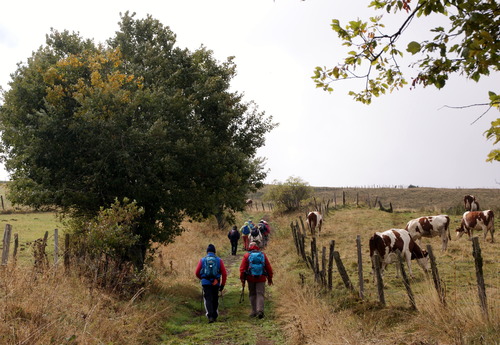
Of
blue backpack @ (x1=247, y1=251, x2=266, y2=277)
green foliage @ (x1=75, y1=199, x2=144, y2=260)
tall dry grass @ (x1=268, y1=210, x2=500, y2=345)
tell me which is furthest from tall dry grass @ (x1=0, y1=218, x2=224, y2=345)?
tall dry grass @ (x1=268, y1=210, x2=500, y2=345)

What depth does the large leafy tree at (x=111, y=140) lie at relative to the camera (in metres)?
11.7

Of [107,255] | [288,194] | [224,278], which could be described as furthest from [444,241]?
[288,194]

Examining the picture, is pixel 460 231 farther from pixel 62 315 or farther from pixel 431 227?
pixel 62 315

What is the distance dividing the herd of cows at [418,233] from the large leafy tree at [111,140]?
5.65 m

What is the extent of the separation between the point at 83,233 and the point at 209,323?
4588 millimetres

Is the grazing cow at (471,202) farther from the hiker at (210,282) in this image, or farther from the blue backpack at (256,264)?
the hiker at (210,282)

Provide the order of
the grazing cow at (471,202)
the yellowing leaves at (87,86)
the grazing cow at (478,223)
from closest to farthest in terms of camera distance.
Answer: the yellowing leaves at (87,86)
the grazing cow at (478,223)
the grazing cow at (471,202)

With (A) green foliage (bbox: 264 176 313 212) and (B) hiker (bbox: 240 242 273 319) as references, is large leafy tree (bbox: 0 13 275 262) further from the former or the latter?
(A) green foliage (bbox: 264 176 313 212)

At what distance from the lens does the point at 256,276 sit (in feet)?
34.2

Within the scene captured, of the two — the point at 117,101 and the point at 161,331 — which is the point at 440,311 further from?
the point at 117,101

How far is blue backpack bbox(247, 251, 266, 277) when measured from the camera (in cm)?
1046

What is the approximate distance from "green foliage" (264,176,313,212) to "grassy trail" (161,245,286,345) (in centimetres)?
3258

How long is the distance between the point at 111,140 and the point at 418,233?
14374 millimetres

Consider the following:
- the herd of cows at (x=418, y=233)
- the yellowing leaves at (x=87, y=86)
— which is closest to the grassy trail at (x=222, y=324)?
the herd of cows at (x=418, y=233)
